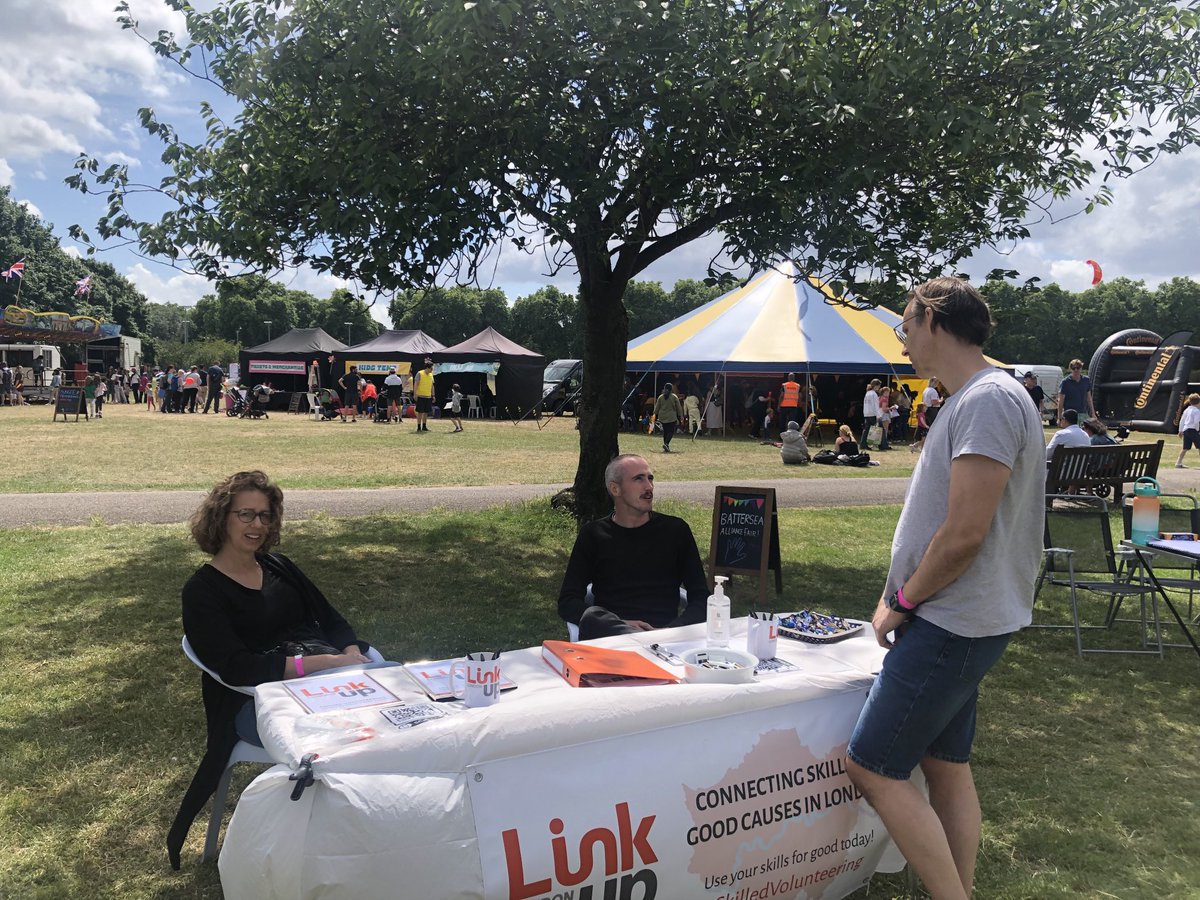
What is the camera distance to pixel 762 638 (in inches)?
116

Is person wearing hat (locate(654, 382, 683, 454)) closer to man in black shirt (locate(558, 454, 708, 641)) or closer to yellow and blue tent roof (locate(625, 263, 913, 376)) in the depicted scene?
yellow and blue tent roof (locate(625, 263, 913, 376))

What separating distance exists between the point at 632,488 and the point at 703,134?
3086 mm

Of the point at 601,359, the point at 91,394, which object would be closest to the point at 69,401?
the point at 91,394

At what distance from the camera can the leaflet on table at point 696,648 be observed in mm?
2855

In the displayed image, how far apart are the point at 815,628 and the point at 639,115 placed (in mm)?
3852

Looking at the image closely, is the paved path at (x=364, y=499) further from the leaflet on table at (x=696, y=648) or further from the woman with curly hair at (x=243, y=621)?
the leaflet on table at (x=696, y=648)

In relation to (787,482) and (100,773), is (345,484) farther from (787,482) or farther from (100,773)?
(100,773)

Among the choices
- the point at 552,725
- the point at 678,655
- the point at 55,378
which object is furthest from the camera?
the point at 55,378

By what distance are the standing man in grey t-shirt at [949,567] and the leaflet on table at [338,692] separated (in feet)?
4.60

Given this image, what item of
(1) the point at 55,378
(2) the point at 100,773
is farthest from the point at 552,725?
(1) the point at 55,378

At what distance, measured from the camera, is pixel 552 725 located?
232cm

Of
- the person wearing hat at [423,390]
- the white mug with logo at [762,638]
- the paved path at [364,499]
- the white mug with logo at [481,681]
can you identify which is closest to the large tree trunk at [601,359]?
the paved path at [364,499]

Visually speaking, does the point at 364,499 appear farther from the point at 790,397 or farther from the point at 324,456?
the point at 790,397

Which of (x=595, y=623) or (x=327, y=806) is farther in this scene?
(x=595, y=623)
